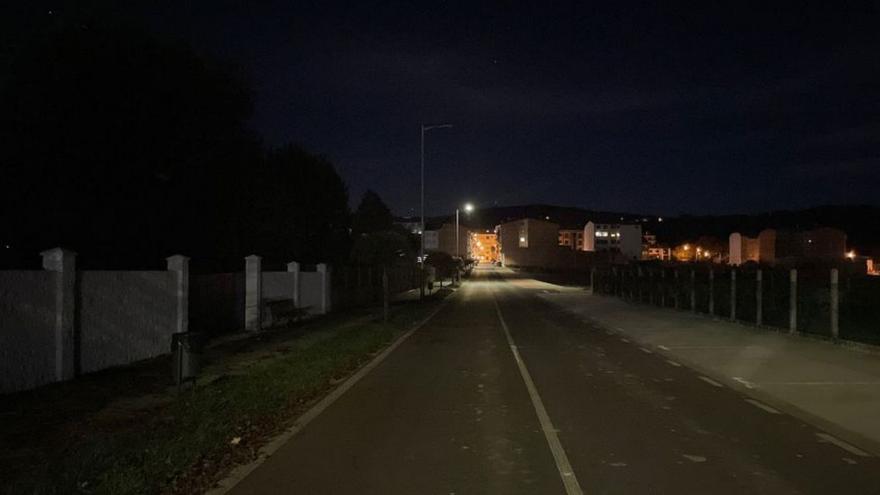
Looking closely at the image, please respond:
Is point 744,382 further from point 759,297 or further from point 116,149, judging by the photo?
point 116,149

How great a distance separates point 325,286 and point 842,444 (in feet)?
78.5

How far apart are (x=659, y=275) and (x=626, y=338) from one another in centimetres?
1423

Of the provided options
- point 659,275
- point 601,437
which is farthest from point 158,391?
point 659,275

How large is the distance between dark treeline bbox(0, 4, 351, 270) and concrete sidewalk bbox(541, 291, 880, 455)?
46.0 ft

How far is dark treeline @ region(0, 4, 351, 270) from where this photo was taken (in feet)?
71.8

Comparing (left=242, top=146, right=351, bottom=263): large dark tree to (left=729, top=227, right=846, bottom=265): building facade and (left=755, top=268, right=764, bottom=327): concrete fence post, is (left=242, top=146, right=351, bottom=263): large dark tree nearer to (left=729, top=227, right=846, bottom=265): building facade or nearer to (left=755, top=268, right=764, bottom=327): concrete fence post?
(left=755, top=268, right=764, bottom=327): concrete fence post

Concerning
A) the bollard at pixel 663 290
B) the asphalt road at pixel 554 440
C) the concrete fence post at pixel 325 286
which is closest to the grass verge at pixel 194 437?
the asphalt road at pixel 554 440

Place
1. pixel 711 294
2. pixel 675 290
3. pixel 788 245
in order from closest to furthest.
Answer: pixel 711 294 < pixel 675 290 < pixel 788 245

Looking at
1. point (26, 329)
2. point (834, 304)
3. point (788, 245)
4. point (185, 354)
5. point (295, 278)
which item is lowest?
point (185, 354)

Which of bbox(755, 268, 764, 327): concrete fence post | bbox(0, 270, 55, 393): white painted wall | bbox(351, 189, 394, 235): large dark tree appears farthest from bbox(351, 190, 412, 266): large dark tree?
bbox(0, 270, 55, 393): white painted wall

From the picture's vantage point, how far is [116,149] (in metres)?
23.0

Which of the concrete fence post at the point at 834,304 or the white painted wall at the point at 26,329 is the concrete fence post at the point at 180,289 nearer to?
the white painted wall at the point at 26,329

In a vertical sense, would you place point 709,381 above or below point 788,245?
below

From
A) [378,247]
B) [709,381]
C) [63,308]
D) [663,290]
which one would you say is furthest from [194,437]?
[378,247]
